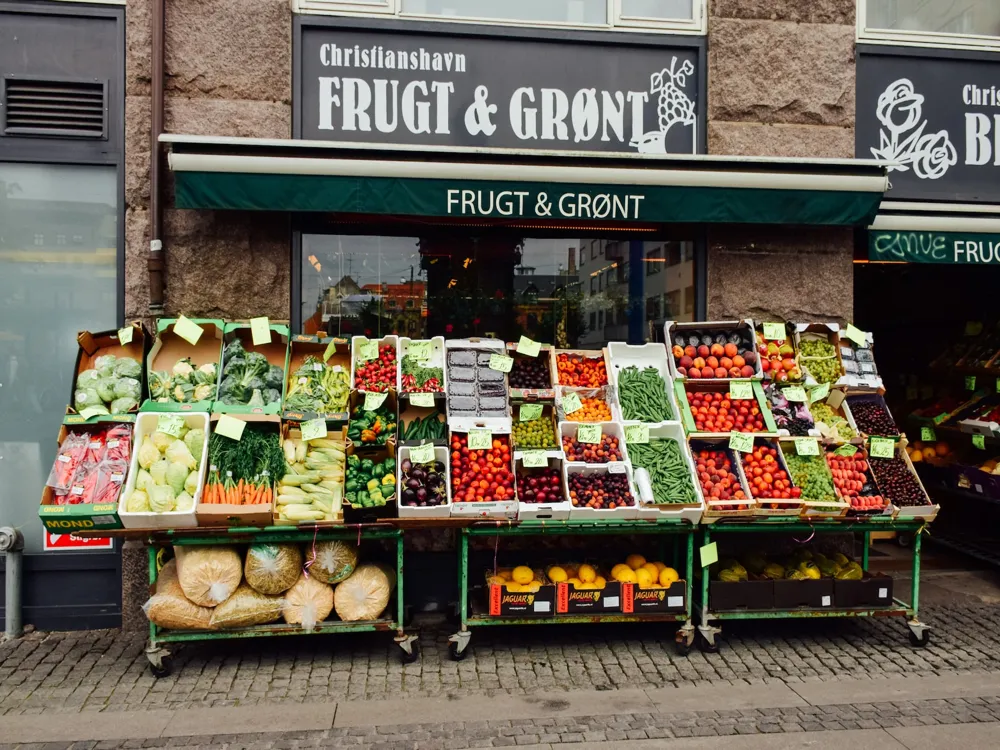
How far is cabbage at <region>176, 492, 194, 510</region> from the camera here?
488cm

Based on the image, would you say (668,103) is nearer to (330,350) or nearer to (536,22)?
(536,22)

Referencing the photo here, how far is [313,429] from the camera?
5344mm

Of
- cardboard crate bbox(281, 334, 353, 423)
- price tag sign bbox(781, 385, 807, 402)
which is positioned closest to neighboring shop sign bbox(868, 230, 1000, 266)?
price tag sign bbox(781, 385, 807, 402)

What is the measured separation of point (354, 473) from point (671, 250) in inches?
145

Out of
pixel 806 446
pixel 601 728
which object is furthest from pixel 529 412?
pixel 601 728

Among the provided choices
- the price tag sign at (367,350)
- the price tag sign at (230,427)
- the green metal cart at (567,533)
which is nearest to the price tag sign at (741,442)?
the green metal cart at (567,533)

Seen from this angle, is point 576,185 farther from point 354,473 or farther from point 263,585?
point 263,585

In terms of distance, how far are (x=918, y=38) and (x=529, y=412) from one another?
5284mm

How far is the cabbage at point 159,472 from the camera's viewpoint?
16.5ft

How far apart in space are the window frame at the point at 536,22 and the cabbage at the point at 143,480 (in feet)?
13.4

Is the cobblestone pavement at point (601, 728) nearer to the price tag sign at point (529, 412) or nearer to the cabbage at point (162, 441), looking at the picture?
the cabbage at point (162, 441)

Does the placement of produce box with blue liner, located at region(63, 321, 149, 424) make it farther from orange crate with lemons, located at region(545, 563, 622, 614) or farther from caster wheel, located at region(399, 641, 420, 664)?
Result: orange crate with lemons, located at region(545, 563, 622, 614)

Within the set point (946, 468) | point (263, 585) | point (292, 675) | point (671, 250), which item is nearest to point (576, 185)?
point (671, 250)

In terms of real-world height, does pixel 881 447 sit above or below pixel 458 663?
above
